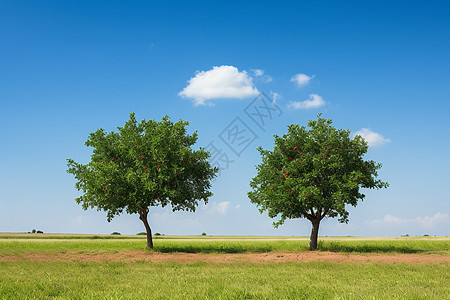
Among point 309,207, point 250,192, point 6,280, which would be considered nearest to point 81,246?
point 250,192

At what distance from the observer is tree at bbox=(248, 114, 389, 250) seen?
29594 millimetres

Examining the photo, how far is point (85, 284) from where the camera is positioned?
12.8 m

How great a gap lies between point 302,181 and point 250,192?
17.1 feet

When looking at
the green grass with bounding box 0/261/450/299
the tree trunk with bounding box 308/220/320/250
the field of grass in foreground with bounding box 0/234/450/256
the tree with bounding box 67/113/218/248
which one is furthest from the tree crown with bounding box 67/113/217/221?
the green grass with bounding box 0/261/450/299

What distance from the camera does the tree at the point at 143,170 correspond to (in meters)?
29.8

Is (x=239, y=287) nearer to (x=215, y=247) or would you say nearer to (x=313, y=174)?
(x=313, y=174)

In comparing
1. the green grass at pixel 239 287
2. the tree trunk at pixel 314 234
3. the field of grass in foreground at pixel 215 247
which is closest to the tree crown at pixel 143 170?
the field of grass in foreground at pixel 215 247

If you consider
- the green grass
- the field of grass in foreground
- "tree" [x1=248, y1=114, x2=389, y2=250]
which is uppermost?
"tree" [x1=248, y1=114, x2=389, y2=250]

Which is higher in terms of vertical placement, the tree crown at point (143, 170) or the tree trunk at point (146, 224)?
the tree crown at point (143, 170)

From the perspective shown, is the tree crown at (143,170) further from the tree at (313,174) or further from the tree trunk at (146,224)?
the tree at (313,174)

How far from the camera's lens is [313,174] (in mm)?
29391

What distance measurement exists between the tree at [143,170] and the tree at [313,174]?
5247 millimetres

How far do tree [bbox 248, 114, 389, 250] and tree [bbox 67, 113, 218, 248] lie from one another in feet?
17.2

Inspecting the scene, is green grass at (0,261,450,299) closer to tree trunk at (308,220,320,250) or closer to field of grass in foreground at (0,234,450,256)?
tree trunk at (308,220,320,250)
